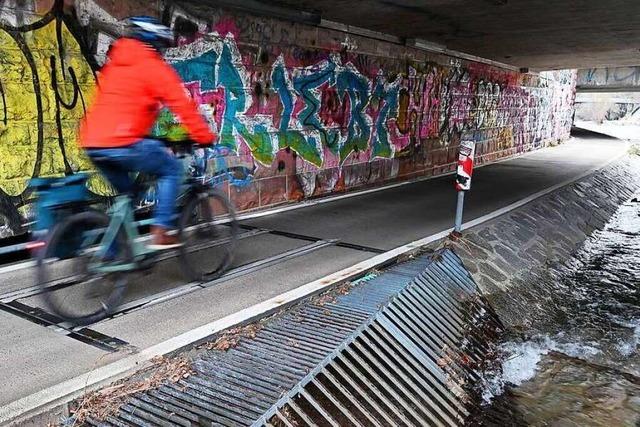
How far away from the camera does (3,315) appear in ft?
14.2

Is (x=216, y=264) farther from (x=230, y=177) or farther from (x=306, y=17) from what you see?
(x=306, y=17)

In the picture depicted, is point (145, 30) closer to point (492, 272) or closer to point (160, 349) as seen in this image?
point (160, 349)

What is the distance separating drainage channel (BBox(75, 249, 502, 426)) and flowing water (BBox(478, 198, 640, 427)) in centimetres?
37

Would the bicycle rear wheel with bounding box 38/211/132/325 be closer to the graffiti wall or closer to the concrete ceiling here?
the graffiti wall

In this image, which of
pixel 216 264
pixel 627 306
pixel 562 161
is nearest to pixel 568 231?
pixel 627 306

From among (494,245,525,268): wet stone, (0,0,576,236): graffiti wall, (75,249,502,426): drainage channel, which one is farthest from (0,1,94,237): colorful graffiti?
(494,245,525,268): wet stone

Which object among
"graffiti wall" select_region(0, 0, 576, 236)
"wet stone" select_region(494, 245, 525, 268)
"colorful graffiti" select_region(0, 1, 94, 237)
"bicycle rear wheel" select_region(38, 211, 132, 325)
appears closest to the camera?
"bicycle rear wheel" select_region(38, 211, 132, 325)

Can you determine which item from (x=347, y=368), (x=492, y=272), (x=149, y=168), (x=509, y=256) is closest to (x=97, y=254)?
(x=149, y=168)

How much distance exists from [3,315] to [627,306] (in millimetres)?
7796

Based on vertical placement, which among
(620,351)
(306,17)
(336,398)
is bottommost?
(620,351)

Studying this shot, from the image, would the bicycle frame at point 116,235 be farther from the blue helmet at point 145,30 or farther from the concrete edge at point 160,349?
the blue helmet at point 145,30

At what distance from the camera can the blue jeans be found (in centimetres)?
411

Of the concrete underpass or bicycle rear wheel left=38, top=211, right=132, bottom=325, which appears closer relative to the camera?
the concrete underpass

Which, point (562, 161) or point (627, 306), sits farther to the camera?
point (562, 161)
